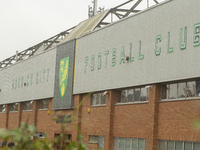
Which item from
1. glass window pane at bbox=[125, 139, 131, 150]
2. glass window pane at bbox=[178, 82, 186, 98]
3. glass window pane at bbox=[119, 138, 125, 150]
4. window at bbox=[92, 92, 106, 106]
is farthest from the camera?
window at bbox=[92, 92, 106, 106]

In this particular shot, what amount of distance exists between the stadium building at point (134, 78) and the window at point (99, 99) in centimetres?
7

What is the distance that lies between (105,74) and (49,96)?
10.5m

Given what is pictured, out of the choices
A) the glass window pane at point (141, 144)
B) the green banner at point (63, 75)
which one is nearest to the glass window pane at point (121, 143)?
the glass window pane at point (141, 144)

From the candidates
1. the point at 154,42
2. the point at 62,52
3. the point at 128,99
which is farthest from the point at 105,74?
the point at 62,52

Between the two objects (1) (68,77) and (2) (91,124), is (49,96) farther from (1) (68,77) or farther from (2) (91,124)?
(2) (91,124)

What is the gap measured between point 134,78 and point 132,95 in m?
1.21

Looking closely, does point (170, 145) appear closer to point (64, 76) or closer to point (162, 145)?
point (162, 145)

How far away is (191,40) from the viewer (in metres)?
21.5

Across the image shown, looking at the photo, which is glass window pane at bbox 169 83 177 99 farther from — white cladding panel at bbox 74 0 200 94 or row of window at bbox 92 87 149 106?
row of window at bbox 92 87 149 106

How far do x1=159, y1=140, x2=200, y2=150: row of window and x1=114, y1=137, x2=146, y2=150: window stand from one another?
5.78 ft

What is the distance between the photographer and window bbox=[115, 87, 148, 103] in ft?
83.8

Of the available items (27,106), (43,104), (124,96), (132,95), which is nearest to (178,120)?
(132,95)

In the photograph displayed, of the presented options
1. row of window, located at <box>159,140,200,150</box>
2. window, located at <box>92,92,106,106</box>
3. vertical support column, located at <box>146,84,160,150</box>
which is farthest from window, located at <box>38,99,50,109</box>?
row of window, located at <box>159,140,200,150</box>

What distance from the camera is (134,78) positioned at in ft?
85.7
